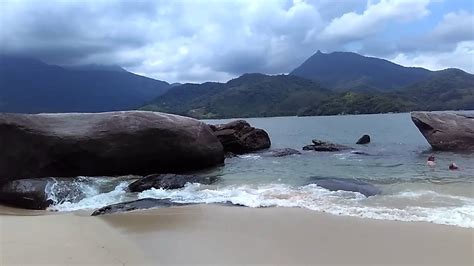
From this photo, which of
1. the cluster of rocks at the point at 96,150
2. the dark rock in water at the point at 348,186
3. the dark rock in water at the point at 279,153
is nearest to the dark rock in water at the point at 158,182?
the cluster of rocks at the point at 96,150

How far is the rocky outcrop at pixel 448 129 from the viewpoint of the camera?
25.2 metres

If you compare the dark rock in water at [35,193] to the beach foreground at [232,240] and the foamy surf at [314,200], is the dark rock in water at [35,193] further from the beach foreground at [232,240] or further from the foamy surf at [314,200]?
the beach foreground at [232,240]

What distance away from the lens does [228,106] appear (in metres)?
160

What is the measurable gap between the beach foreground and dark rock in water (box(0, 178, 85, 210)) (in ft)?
9.17

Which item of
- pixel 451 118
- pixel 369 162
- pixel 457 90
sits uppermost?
pixel 457 90

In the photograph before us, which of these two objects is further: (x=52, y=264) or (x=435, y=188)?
(x=435, y=188)

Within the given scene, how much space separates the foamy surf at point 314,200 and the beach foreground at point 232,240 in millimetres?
663

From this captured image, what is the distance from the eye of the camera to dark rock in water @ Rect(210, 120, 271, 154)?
27219 mm

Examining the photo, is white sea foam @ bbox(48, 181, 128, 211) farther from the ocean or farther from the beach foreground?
the beach foreground

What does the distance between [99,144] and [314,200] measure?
31.1 ft

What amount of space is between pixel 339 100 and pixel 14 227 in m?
148

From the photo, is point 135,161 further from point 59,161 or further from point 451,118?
point 451,118

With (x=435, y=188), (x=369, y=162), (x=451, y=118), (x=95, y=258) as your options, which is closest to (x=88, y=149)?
(x=95, y=258)

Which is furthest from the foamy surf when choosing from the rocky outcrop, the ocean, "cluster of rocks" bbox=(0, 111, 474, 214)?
the rocky outcrop
